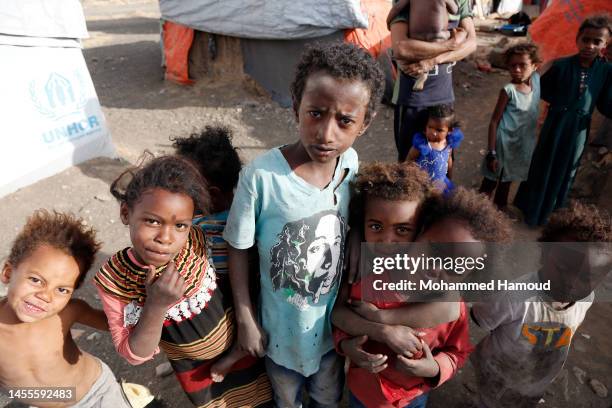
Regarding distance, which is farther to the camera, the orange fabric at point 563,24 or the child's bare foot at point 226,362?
the orange fabric at point 563,24

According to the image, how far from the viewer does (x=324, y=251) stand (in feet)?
4.33

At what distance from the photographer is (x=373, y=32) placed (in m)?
5.89

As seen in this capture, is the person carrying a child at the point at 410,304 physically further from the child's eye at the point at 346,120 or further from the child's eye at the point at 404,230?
the child's eye at the point at 346,120

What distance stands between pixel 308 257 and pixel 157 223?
47cm

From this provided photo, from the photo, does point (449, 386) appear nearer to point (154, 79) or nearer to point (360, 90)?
point (360, 90)

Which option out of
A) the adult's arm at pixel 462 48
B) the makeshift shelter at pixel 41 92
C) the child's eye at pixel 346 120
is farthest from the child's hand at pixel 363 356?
the makeshift shelter at pixel 41 92

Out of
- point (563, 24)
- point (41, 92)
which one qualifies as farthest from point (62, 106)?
point (563, 24)

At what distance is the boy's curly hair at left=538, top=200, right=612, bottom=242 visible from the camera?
4.37ft

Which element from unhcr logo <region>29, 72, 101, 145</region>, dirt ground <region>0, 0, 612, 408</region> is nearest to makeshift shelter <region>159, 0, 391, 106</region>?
dirt ground <region>0, 0, 612, 408</region>

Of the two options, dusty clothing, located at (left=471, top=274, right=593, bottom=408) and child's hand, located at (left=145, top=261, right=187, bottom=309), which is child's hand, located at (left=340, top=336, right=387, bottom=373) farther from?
child's hand, located at (left=145, top=261, right=187, bottom=309)

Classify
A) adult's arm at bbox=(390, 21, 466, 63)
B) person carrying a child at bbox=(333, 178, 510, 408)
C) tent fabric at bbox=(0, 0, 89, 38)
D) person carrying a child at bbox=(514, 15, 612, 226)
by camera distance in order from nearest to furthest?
person carrying a child at bbox=(333, 178, 510, 408)
adult's arm at bbox=(390, 21, 466, 63)
person carrying a child at bbox=(514, 15, 612, 226)
tent fabric at bbox=(0, 0, 89, 38)

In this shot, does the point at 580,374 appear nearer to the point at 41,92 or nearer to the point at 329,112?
the point at 329,112

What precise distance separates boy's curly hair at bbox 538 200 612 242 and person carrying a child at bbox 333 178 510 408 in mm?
244

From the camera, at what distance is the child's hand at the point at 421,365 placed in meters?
1.28
